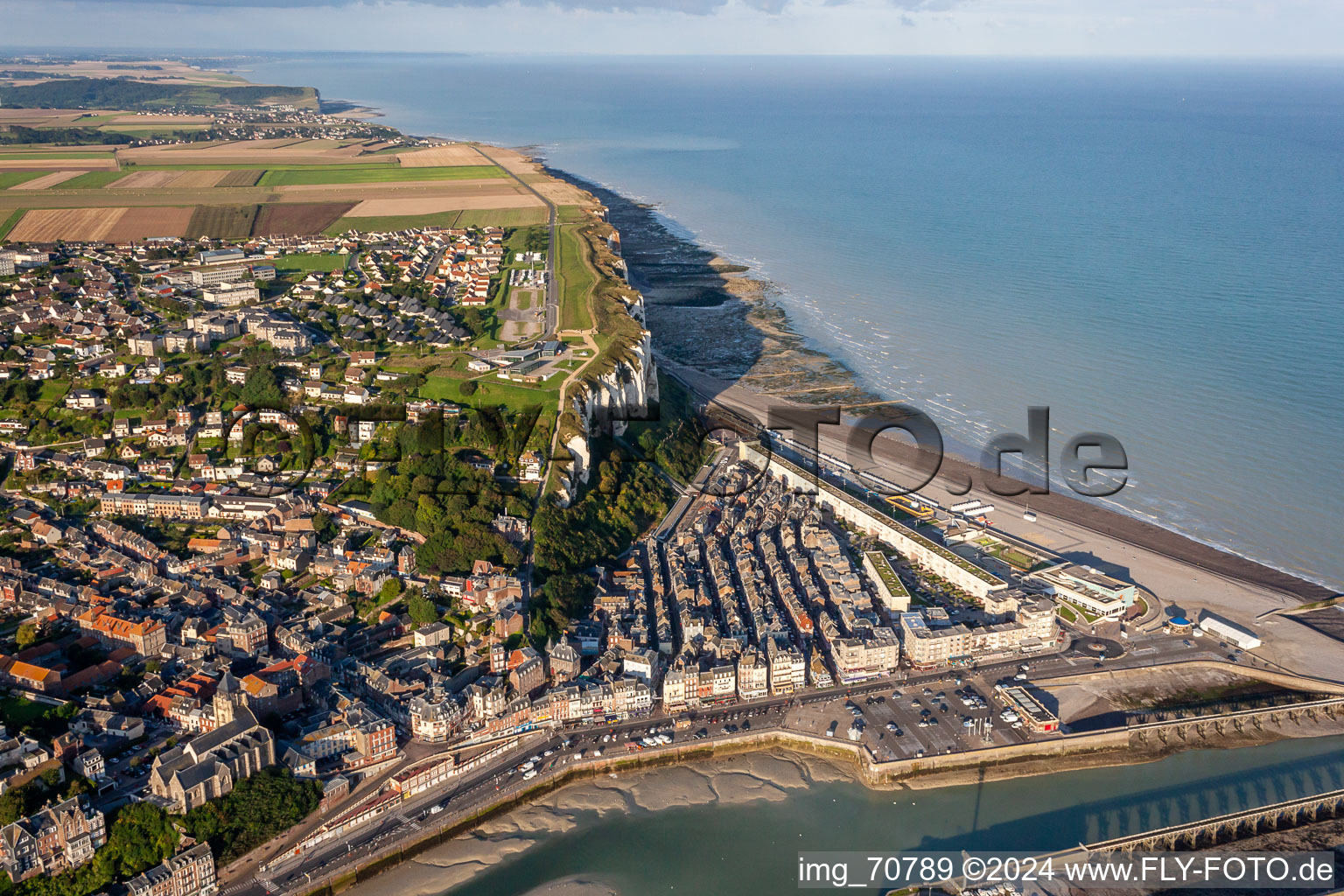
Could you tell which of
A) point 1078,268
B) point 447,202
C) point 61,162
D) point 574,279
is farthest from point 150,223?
point 1078,268

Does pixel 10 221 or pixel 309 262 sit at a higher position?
pixel 10 221

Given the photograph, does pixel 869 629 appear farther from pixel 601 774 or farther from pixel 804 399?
pixel 804 399

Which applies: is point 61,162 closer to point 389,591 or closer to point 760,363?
point 760,363

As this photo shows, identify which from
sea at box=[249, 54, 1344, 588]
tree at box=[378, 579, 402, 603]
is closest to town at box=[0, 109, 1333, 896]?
tree at box=[378, 579, 402, 603]

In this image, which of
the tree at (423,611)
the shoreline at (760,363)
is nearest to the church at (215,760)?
the tree at (423,611)

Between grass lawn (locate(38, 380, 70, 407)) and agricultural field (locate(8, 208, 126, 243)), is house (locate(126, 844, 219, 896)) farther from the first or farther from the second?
agricultural field (locate(8, 208, 126, 243))

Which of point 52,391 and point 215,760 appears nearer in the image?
point 215,760

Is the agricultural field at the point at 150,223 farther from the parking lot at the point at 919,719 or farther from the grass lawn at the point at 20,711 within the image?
the parking lot at the point at 919,719

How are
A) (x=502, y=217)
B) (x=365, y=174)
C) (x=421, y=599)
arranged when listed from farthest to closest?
(x=365, y=174), (x=502, y=217), (x=421, y=599)
